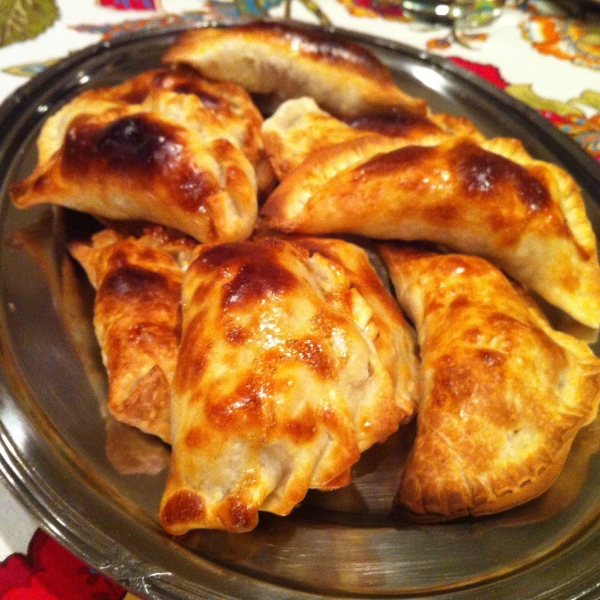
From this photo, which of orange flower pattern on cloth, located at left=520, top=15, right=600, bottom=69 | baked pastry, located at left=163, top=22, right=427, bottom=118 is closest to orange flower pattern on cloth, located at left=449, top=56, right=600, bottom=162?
orange flower pattern on cloth, located at left=520, top=15, right=600, bottom=69

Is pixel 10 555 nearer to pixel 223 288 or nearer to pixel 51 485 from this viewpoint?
pixel 51 485

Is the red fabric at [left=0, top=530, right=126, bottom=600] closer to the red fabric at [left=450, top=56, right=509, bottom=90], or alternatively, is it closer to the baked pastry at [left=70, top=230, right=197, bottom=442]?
the baked pastry at [left=70, top=230, right=197, bottom=442]

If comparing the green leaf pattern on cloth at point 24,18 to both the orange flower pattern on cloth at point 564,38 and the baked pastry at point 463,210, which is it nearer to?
the baked pastry at point 463,210

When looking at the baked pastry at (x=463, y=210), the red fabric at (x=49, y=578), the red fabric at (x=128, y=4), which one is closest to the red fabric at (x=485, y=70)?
the baked pastry at (x=463, y=210)

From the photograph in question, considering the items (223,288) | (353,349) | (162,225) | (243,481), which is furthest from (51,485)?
(162,225)

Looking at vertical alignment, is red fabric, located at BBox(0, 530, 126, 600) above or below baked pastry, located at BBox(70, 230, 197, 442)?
below

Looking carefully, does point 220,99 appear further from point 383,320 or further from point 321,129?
point 383,320

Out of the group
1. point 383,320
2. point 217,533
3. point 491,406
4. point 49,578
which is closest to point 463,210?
point 383,320
